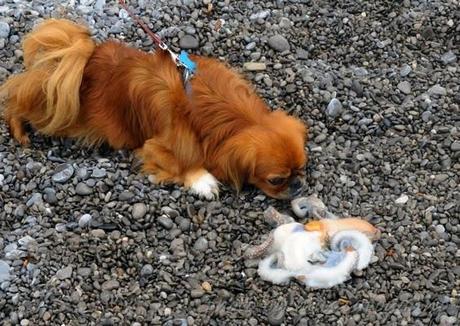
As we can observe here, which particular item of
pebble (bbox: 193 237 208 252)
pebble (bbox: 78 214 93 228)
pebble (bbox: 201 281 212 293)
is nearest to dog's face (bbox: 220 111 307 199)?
pebble (bbox: 193 237 208 252)

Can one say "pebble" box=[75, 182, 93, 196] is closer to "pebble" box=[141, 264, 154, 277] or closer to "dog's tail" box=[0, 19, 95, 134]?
"dog's tail" box=[0, 19, 95, 134]

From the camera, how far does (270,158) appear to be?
3.97 meters

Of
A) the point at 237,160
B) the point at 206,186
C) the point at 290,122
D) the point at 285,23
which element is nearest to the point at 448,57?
the point at 285,23

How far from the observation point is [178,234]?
4.00 m

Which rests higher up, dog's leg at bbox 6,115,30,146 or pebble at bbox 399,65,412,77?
pebble at bbox 399,65,412,77

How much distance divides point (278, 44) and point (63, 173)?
54.9 inches

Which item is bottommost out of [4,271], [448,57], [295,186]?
[4,271]

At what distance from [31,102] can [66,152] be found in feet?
0.97

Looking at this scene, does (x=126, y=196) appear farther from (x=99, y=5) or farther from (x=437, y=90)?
(x=437, y=90)

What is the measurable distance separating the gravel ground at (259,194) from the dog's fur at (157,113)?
0.36 ft

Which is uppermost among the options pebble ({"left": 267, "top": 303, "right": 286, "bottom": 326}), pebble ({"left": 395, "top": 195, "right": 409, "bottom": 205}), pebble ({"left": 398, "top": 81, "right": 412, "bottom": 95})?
pebble ({"left": 398, "top": 81, "right": 412, "bottom": 95})

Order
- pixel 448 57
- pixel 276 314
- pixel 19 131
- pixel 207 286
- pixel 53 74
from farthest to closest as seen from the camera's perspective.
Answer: pixel 448 57 → pixel 19 131 → pixel 53 74 → pixel 207 286 → pixel 276 314

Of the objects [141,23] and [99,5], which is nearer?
[141,23]

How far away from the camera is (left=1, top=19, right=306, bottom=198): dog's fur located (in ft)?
13.2
